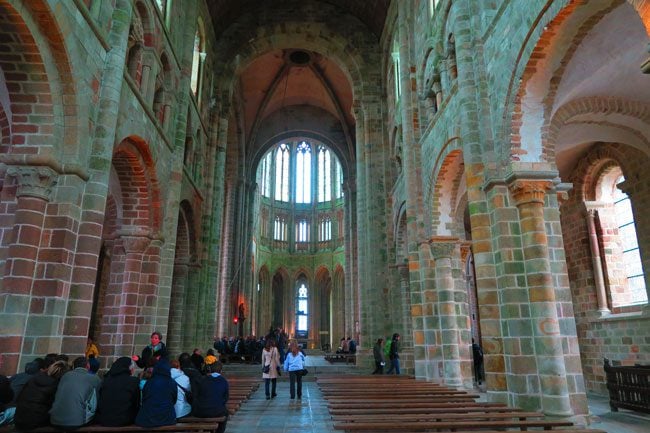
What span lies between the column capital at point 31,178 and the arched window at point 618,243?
49.4ft

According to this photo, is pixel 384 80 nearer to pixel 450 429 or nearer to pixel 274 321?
pixel 450 429

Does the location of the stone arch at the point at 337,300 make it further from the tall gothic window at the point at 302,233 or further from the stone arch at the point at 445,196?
the stone arch at the point at 445,196

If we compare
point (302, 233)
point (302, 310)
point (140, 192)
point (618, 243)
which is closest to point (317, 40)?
point (140, 192)

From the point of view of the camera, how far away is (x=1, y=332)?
261 inches

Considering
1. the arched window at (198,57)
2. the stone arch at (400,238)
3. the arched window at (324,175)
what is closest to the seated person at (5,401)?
the stone arch at (400,238)

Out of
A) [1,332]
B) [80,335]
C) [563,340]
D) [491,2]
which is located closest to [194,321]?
[80,335]

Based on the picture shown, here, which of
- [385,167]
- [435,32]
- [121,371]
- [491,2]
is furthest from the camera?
[385,167]

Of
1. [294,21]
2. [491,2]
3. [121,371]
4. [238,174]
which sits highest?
[294,21]

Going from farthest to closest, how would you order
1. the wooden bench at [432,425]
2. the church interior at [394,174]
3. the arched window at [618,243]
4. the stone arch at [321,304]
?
the stone arch at [321,304], the arched window at [618,243], the church interior at [394,174], the wooden bench at [432,425]

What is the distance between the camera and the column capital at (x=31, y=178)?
23.9ft

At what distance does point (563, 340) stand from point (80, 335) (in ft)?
28.0

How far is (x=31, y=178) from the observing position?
24.0 ft

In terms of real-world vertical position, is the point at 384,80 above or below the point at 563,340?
above

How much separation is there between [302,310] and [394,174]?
86.5 feet
